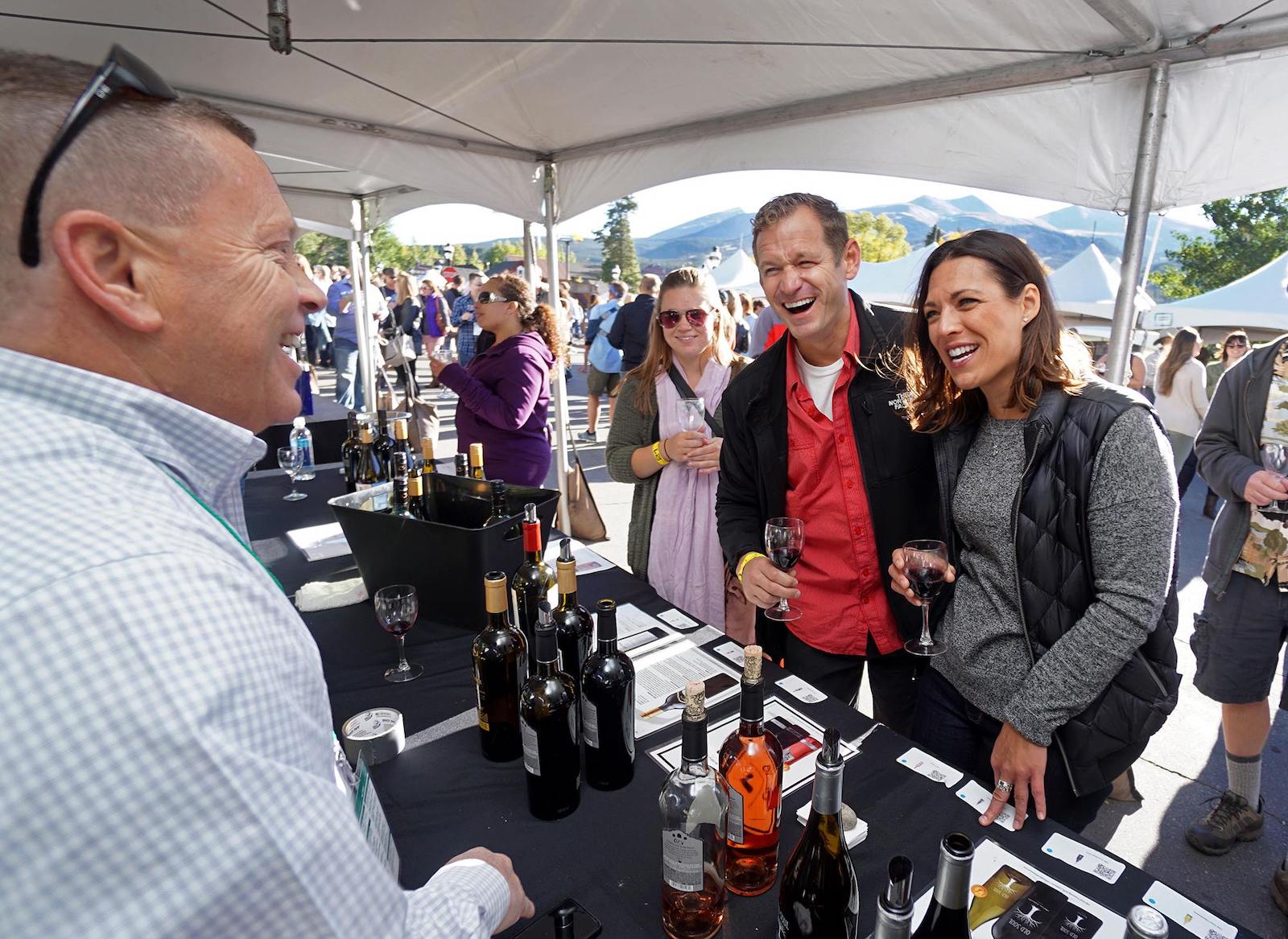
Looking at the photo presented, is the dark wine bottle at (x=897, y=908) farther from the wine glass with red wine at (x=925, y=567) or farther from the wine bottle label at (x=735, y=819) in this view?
the wine glass with red wine at (x=925, y=567)

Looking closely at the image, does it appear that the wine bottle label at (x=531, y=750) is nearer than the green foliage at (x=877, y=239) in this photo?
Yes

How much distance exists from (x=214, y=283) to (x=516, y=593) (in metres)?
1.14

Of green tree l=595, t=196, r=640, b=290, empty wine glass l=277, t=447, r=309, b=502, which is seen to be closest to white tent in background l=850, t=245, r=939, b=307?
empty wine glass l=277, t=447, r=309, b=502

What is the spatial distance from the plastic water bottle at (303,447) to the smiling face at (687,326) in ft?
6.74

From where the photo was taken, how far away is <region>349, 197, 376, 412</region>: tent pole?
312 inches

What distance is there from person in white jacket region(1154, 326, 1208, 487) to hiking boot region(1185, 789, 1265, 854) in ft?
15.1

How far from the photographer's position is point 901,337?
6.57ft

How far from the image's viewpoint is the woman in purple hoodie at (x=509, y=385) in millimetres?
3562

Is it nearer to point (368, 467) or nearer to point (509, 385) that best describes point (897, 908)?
point (368, 467)

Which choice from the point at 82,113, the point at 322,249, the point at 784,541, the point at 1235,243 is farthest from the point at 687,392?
the point at 322,249

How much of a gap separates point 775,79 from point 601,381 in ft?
18.6

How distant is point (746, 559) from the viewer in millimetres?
1993

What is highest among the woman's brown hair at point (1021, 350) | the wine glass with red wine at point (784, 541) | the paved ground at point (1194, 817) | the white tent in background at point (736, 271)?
the white tent in background at point (736, 271)

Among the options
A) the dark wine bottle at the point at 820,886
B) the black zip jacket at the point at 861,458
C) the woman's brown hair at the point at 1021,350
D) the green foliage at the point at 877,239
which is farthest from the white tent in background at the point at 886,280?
the green foliage at the point at 877,239
